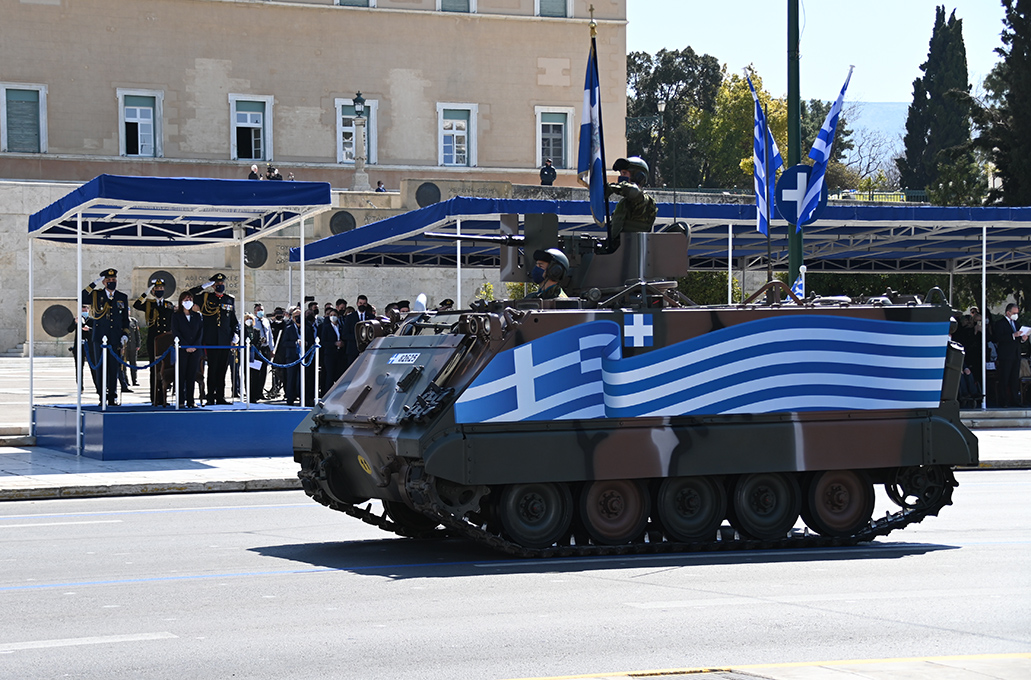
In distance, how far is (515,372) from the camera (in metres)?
12.1

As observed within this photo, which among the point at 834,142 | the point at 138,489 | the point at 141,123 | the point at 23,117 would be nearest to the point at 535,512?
the point at 138,489

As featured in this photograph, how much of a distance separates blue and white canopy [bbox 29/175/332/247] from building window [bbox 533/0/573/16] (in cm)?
3805

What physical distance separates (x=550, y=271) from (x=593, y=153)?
98.8 inches

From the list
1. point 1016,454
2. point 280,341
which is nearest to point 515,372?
point 1016,454

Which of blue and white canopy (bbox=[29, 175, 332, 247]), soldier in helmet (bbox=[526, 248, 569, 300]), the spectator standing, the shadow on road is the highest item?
the spectator standing

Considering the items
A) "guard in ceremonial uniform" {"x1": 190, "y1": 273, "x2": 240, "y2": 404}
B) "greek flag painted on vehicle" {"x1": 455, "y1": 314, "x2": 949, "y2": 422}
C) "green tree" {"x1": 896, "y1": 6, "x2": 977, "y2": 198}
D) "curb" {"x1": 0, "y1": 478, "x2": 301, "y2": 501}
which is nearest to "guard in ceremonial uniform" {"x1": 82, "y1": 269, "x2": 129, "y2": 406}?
"guard in ceremonial uniform" {"x1": 190, "y1": 273, "x2": 240, "y2": 404}

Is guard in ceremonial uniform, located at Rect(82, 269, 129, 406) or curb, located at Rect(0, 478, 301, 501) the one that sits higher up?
guard in ceremonial uniform, located at Rect(82, 269, 129, 406)

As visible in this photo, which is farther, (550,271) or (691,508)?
(550,271)

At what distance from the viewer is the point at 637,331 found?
41.5ft

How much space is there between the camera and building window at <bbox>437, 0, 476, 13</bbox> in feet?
193

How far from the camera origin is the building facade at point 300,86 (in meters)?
53.8

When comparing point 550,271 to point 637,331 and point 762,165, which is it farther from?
point 762,165

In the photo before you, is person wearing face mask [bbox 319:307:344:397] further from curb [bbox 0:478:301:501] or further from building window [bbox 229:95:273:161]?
building window [bbox 229:95:273:161]

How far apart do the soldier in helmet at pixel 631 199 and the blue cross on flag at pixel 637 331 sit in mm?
1336
